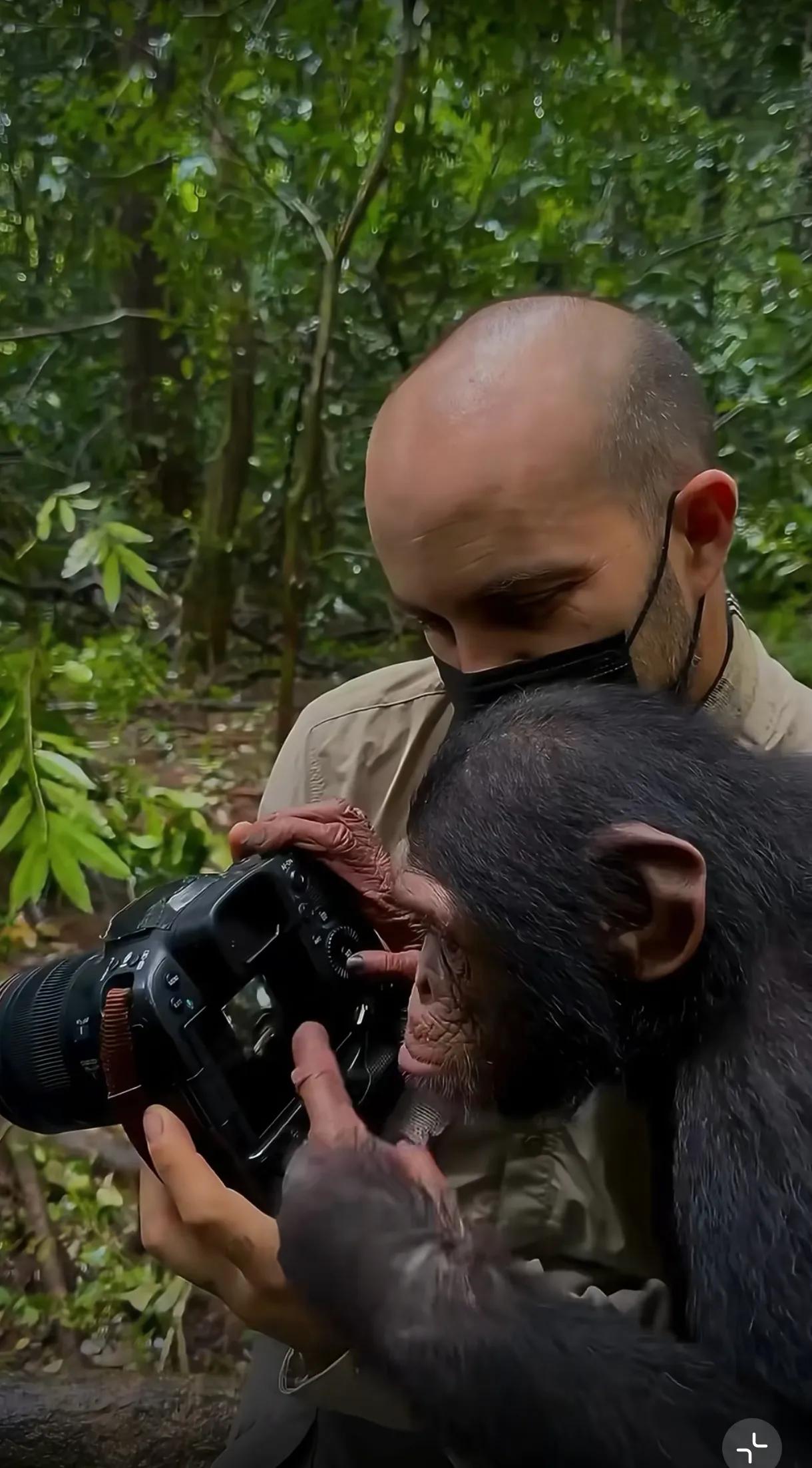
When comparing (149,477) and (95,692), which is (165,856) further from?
(149,477)

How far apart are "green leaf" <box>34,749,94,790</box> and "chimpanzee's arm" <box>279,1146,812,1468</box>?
3.91ft

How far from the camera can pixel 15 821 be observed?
6.12 feet

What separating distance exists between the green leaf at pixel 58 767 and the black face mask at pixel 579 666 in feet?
3.70

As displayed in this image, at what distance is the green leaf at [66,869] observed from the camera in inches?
72.8

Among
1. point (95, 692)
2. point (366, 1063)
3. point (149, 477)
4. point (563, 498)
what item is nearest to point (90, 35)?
point (149, 477)

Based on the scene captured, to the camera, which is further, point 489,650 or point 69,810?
point 69,810

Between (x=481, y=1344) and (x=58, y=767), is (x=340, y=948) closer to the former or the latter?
(x=481, y=1344)

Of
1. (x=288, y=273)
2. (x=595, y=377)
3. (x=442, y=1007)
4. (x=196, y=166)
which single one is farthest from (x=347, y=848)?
(x=196, y=166)

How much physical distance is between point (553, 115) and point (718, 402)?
65 cm

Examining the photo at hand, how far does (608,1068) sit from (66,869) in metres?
1.19

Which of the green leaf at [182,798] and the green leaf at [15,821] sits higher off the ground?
Result: the green leaf at [15,821]

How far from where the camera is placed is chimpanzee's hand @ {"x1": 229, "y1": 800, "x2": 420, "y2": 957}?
3.22ft

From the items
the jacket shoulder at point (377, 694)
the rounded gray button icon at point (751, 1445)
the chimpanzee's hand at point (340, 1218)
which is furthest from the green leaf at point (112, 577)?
the rounded gray button icon at point (751, 1445)

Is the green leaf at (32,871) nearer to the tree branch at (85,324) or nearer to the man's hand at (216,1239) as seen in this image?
the man's hand at (216,1239)
